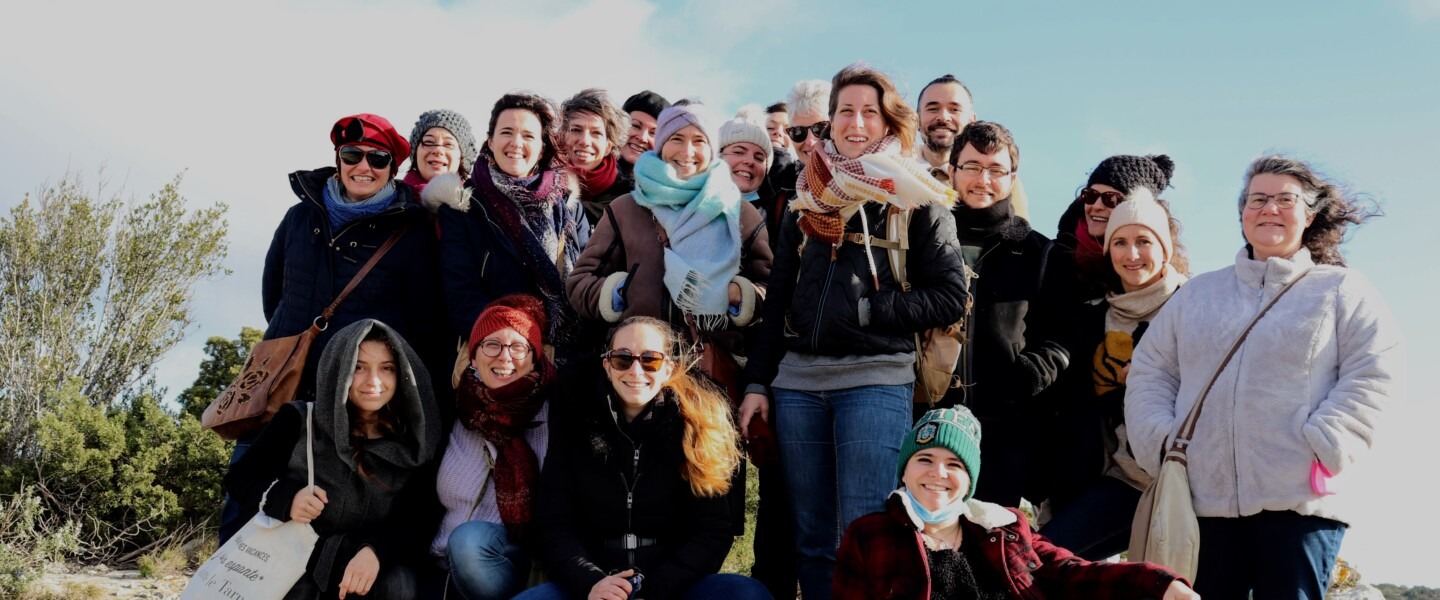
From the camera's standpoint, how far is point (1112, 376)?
472cm

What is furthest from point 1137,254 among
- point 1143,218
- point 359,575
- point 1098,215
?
point 359,575

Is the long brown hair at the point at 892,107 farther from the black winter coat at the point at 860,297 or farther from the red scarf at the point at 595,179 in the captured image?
the red scarf at the point at 595,179

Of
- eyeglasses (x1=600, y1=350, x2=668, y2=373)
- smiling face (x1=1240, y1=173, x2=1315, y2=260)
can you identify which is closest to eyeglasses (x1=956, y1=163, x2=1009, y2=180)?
smiling face (x1=1240, y1=173, x2=1315, y2=260)

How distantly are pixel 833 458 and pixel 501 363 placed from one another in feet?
4.91

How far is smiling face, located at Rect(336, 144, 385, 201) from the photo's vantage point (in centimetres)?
543

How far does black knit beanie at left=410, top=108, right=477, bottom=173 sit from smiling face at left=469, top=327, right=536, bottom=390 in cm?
150

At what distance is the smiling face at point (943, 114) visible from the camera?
5.96m

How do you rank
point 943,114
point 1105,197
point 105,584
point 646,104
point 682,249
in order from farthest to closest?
point 105,584 < point 646,104 < point 943,114 < point 1105,197 < point 682,249

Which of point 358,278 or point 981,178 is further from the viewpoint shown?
point 358,278

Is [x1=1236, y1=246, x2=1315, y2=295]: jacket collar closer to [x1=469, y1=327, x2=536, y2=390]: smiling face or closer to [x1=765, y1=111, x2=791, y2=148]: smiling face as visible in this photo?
[x1=469, y1=327, x2=536, y2=390]: smiling face


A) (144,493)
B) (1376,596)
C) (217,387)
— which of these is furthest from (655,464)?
(217,387)

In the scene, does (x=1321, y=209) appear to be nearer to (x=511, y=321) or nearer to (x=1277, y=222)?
(x=1277, y=222)

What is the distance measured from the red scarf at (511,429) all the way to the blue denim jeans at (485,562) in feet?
0.28

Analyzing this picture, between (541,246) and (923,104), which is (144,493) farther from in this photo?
(923,104)
